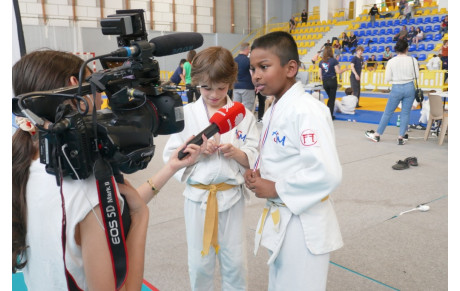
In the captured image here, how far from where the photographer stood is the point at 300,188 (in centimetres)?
135

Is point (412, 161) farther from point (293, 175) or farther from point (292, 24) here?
point (292, 24)

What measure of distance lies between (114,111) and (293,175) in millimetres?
736

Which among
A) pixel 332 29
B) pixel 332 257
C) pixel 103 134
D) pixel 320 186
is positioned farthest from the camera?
pixel 332 29

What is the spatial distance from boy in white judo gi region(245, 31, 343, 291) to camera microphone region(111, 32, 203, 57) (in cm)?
54

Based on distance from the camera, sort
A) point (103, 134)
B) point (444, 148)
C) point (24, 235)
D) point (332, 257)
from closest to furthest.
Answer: point (103, 134)
point (24, 235)
point (332, 257)
point (444, 148)

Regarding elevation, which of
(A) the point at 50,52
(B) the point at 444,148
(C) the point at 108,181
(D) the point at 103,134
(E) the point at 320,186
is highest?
(A) the point at 50,52

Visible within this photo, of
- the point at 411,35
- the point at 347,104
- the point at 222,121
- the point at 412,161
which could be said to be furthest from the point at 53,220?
the point at 411,35

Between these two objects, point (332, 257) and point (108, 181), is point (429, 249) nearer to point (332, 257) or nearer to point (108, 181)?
point (332, 257)

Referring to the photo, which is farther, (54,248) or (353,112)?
(353,112)

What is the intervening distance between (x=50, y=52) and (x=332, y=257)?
7.11 ft

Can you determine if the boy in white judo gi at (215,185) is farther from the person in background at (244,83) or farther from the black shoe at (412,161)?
the person in background at (244,83)

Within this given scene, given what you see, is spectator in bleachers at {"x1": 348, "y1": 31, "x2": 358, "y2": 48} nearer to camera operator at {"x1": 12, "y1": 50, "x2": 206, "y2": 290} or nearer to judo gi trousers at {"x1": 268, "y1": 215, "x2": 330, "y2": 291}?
judo gi trousers at {"x1": 268, "y1": 215, "x2": 330, "y2": 291}

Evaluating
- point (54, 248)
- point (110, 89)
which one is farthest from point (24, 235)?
point (110, 89)

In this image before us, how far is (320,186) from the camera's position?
1.33 m
